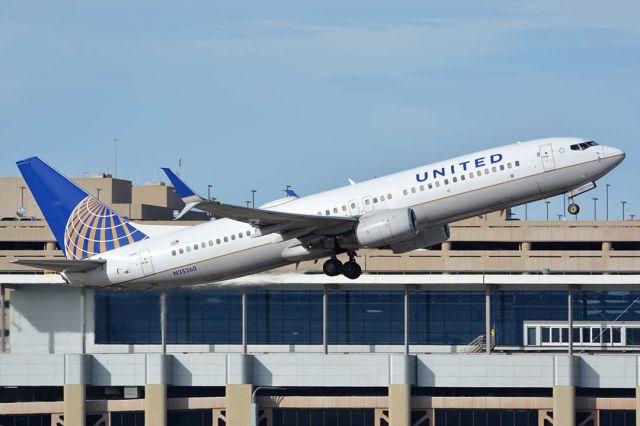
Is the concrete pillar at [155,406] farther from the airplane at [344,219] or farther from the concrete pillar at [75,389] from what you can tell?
the airplane at [344,219]

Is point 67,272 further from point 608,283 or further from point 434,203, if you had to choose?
point 608,283

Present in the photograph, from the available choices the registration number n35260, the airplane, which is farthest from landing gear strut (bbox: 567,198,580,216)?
the registration number n35260

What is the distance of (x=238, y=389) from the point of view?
8031 cm

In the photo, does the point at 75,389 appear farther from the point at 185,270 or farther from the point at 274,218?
the point at 274,218

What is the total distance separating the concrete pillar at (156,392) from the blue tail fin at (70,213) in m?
10.6

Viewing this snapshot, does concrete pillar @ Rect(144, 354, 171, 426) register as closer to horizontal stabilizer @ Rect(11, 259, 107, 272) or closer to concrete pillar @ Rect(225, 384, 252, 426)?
concrete pillar @ Rect(225, 384, 252, 426)

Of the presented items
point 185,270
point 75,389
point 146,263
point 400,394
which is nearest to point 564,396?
point 400,394

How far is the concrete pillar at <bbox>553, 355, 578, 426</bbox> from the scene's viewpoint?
257 ft

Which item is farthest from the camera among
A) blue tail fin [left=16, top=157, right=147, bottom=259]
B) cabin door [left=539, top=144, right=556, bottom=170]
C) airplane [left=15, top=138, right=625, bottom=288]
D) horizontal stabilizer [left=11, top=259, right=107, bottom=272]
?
blue tail fin [left=16, top=157, right=147, bottom=259]

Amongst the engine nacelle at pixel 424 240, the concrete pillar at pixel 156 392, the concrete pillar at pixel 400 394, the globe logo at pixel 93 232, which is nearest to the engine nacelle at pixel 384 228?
the engine nacelle at pixel 424 240

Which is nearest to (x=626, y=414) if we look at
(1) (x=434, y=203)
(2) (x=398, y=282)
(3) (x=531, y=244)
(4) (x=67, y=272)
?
(2) (x=398, y=282)

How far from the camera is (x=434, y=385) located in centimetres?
8006

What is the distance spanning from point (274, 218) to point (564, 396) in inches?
947

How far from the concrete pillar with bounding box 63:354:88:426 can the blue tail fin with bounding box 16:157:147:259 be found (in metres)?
9.77
